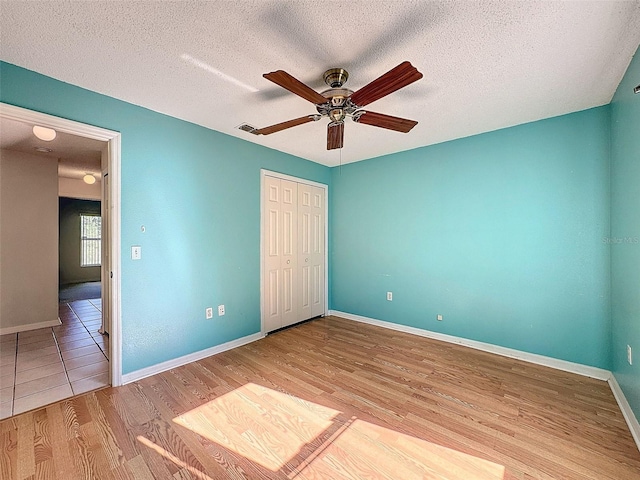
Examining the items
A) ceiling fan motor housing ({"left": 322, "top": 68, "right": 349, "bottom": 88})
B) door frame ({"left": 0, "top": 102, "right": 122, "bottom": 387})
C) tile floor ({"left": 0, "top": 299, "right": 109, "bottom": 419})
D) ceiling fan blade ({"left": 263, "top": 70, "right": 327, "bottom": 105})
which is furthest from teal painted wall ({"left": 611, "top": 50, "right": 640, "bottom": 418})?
tile floor ({"left": 0, "top": 299, "right": 109, "bottom": 419})

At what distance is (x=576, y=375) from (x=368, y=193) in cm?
298

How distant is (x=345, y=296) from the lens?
438 cm

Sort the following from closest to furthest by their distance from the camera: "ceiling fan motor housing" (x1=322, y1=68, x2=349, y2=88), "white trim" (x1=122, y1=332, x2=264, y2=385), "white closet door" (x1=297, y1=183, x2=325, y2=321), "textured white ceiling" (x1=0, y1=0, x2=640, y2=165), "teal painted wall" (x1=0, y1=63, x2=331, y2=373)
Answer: "textured white ceiling" (x1=0, y1=0, x2=640, y2=165)
"ceiling fan motor housing" (x1=322, y1=68, x2=349, y2=88)
"teal painted wall" (x1=0, y1=63, x2=331, y2=373)
"white trim" (x1=122, y1=332, x2=264, y2=385)
"white closet door" (x1=297, y1=183, x2=325, y2=321)

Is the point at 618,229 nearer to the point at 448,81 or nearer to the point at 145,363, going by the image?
the point at 448,81

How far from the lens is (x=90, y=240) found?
7.78 metres

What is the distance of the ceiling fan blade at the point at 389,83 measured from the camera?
1425mm

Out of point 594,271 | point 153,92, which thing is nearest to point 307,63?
point 153,92

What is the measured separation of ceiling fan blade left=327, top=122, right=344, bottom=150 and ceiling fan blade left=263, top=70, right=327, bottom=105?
331 millimetres

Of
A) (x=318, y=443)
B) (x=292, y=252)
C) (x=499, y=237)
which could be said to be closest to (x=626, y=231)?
(x=499, y=237)

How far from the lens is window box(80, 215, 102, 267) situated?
25.1ft

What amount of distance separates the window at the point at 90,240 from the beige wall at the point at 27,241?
4.32 meters

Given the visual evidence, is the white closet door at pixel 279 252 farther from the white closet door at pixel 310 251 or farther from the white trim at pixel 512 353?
the white trim at pixel 512 353

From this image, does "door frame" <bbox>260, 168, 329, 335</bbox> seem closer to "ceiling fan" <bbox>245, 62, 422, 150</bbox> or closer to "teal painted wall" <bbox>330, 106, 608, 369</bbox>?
"teal painted wall" <bbox>330, 106, 608, 369</bbox>

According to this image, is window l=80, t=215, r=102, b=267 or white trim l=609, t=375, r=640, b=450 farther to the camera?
window l=80, t=215, r=102, b=267
